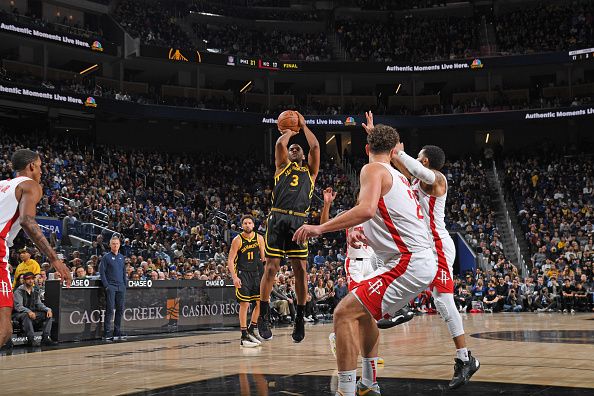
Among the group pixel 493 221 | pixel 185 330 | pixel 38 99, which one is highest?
pixel 38 99

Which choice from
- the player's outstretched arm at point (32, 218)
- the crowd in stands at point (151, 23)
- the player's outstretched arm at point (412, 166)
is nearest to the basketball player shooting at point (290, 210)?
the player's outstretched arm at point (412, 166)

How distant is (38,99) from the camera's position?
28203 millimetres

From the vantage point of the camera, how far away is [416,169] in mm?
6355

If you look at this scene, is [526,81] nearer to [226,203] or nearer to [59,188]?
[226,203]

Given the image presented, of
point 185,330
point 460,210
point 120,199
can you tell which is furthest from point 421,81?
point 185,330

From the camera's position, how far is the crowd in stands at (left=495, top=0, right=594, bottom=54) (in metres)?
35.2

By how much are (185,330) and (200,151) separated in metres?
22.0

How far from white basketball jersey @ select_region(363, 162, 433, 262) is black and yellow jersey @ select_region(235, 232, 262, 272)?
6471mm

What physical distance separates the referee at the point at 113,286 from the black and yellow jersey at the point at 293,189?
625 centimetres

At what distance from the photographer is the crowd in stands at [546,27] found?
115ft

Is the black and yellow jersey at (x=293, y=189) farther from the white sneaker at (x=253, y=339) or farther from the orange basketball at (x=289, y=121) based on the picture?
the white sneaker at (x=253, y=339)

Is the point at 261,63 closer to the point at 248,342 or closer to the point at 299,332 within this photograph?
the point at 248,342

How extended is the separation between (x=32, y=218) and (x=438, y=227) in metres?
3.97

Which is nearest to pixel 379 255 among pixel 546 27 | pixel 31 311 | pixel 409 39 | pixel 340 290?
pixel 31 311
